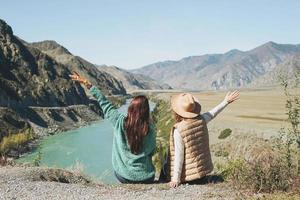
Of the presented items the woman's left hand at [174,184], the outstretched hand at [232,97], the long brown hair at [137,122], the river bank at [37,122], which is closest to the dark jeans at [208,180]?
the woman's left hand at [174,184]

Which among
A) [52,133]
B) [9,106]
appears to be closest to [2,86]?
[9,106]

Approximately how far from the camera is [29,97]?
165 meters

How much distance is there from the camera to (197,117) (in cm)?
1442

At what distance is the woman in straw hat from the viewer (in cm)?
1408

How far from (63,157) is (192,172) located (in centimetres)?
7460

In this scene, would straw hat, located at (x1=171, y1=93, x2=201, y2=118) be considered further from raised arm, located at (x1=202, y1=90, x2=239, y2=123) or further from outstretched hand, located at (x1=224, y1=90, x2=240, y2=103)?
outstretched hand, located at (x1=224, y1=90, x2=240, y2=103)

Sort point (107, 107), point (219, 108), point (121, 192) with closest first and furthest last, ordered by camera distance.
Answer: point (121, 192)
point (107, 107)
point (219, 108)

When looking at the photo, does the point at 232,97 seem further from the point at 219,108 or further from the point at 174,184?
the point at 174,184

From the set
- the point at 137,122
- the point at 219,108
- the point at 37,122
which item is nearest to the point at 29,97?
the point at 37,122

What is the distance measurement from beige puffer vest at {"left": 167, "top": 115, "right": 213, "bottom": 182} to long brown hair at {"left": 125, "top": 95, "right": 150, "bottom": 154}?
2.79 feet

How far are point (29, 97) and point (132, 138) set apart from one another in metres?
156

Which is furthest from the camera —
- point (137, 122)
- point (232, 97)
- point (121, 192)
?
point (232, 97)

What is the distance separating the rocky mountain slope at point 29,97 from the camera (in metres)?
138

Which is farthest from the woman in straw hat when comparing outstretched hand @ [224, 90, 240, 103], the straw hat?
outstretched hand @ [224, 90, 240, 103]
